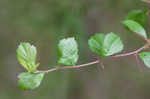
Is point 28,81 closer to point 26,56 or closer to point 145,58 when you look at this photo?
point 26,56

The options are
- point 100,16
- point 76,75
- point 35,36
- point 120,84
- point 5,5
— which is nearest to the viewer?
point 100,16

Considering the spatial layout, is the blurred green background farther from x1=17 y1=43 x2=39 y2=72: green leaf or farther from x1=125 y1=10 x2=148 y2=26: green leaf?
x1=17 y1=43 x2=39 y2=72: green leaf

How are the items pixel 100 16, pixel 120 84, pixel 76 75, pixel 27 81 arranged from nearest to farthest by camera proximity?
pixel 27 81
pixel 100 16
pixel 76 75
pixel 120 84

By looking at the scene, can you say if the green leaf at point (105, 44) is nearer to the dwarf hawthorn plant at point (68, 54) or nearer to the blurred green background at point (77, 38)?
the dwarf hawthorn plant at point (68, 54)

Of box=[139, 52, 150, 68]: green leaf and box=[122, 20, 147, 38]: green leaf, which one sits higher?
box=[122, 20, 147, 38]: green leaf

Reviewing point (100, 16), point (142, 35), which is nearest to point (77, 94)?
point (100, 16)

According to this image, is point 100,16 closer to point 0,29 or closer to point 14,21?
point 14,21

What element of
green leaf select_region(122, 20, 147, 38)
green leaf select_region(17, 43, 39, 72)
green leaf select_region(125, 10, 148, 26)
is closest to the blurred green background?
green leaf select_region(125, 10, 148, 26)
